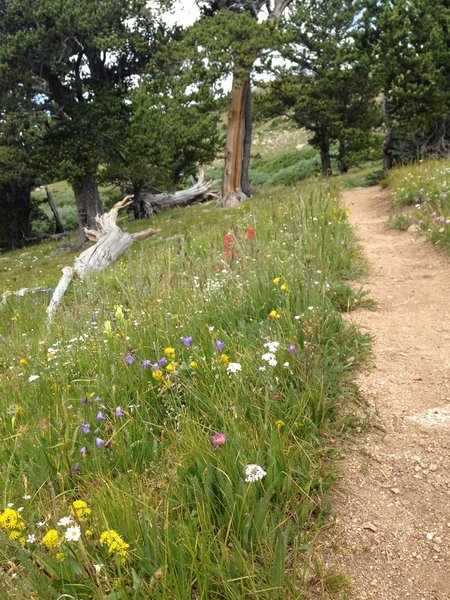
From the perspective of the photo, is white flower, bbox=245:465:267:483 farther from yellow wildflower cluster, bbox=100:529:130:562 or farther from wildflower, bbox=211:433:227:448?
yellow wildflower cluster, bbox=100:529:130:562

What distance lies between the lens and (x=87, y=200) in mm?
18531

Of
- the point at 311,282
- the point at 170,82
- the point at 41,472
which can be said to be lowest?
the point at 41,472

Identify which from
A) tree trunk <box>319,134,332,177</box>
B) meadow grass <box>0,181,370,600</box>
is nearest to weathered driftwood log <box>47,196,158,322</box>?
meadow grass <box>0,181,370,600</box>

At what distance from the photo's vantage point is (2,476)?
→ 2631 millimetres

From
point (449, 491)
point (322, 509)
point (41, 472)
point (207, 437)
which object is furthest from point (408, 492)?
point (41, 472)

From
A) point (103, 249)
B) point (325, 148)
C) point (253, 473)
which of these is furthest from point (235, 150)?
point (253, 473)

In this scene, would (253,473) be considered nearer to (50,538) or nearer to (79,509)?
(79,509)

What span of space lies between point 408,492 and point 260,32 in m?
15.4

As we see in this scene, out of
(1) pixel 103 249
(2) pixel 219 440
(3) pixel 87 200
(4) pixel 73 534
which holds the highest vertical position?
(3) pixel 87 200

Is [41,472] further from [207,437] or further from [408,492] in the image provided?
[408,492]

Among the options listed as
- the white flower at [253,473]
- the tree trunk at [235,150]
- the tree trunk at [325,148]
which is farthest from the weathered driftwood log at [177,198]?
the white flower at [253,473]

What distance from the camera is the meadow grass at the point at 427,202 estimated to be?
24.0ft

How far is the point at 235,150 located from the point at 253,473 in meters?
18.4

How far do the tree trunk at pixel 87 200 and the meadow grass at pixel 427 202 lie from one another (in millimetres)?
11629
